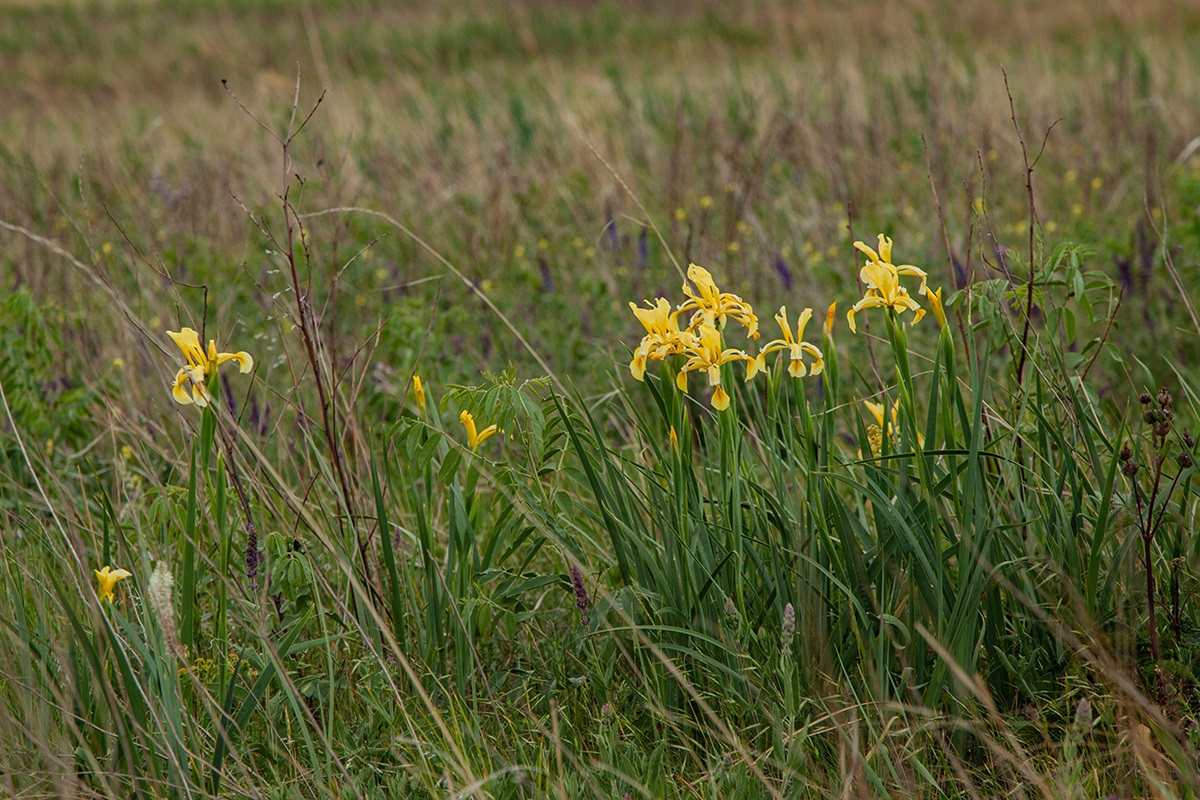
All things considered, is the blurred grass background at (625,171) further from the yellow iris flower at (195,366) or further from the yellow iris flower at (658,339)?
the yellow iris flower at (658,339)

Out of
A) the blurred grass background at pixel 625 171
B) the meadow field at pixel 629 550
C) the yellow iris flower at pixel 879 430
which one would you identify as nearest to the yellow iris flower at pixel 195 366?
the meadow field at pixel 629 550

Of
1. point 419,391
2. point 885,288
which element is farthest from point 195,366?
point 885,288

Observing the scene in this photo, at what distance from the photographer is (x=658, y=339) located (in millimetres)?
1474

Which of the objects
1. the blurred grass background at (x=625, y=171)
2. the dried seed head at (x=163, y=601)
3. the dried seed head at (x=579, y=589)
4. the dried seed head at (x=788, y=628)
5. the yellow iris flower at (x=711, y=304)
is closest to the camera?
the dried seed head at (x=163, y=601)

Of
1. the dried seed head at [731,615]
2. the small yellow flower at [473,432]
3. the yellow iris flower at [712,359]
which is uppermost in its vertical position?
the yellow iris flower at [712,359]

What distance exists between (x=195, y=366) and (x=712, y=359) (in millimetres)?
785

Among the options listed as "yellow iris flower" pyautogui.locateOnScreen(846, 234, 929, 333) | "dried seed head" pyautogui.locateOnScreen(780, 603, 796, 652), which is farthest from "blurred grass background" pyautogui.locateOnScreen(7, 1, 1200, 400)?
"dried seed head" pyautogui.locateOnScreen(780, 603, 796, 652)

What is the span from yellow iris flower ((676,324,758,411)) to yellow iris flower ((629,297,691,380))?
21mm

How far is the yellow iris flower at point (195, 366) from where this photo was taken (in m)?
1.48

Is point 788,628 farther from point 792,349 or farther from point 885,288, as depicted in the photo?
point 885,288

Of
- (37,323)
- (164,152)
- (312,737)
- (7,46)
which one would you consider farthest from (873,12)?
(7,46)

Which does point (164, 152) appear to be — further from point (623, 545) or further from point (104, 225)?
point (623, 545)

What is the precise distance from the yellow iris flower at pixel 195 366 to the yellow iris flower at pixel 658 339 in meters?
0.58

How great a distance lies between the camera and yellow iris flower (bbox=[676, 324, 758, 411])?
1469 millimetres
